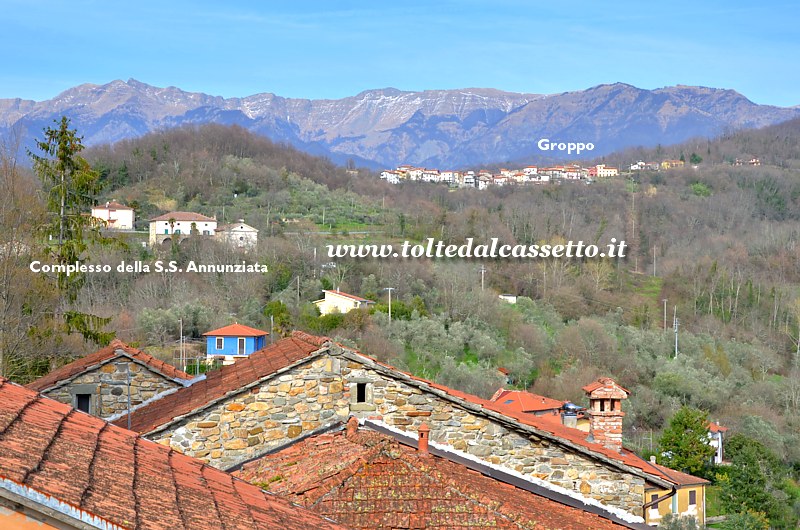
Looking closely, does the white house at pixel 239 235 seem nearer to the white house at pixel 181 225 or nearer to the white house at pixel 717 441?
the white house at pixel 181 225

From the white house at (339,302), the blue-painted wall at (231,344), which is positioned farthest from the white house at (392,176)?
the blue-painted wall at (231,344)

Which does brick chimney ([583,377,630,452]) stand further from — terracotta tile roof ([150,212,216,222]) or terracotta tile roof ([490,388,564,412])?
terracotta tile roof ([150,212,216,222])

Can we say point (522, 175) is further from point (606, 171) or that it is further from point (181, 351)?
point (181, 351)

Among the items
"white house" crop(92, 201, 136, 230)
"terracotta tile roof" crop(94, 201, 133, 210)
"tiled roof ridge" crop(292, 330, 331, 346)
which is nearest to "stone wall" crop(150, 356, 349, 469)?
"tiled roof ridge" crop(292, 330, 331, 346)

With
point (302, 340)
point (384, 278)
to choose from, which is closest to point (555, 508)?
point (302, 340)

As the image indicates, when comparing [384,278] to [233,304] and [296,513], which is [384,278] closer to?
[233,304]

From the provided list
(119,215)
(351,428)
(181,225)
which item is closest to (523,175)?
(181,225)
